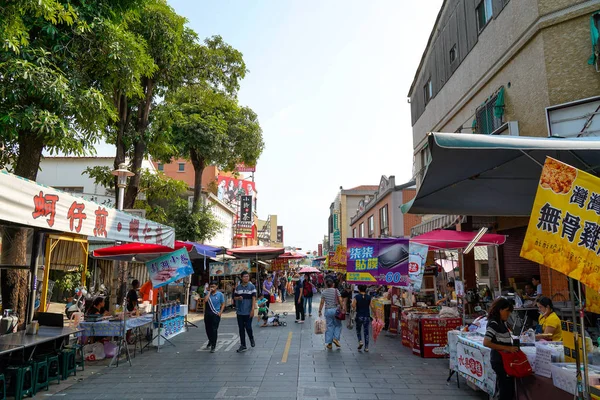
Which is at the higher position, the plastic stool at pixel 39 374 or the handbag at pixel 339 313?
the handbag at pixel 339 313

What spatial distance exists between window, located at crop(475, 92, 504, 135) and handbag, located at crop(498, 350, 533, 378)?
9.06 meters

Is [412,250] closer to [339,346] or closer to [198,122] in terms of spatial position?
[339,346]

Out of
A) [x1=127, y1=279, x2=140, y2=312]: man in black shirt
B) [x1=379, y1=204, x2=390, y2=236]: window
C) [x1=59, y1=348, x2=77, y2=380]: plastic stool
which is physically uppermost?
[x1=379, y1=204, x2=390, y2=236]: window

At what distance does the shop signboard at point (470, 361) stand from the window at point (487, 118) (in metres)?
8.16

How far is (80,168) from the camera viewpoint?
27.8 m

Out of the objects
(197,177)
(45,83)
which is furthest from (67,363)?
(197,177)

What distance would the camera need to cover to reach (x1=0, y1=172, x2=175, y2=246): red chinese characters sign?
4.98 metres

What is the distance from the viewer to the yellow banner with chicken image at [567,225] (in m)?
3.74

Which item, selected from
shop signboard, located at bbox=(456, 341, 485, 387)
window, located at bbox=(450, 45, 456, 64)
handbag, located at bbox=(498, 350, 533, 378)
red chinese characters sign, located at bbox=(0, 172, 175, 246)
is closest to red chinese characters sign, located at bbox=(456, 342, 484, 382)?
shop signboard, located at bbox=(456, 341, 485, 387)

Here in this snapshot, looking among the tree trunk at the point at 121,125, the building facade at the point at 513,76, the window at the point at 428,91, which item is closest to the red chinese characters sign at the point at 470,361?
the building facade at the point at 513,76

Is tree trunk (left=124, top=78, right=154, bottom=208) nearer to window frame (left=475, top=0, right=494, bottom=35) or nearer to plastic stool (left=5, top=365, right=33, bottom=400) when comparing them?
plastic stool (left=5, top=365, right=33, bottom=400)

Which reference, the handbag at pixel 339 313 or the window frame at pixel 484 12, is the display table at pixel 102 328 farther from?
the window frame at pixel 484 12

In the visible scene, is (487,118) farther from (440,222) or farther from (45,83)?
(45,83)

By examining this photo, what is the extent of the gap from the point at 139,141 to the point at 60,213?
786cm
